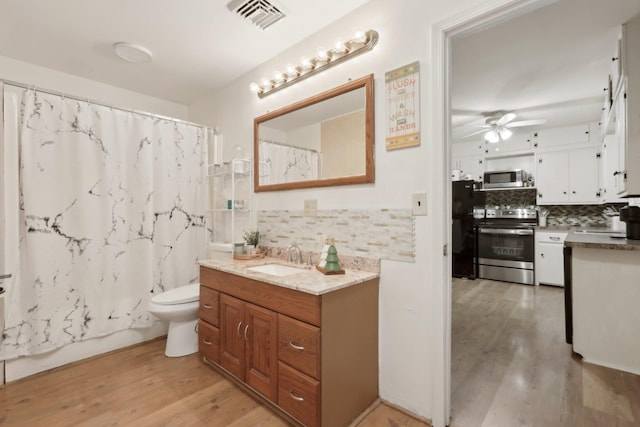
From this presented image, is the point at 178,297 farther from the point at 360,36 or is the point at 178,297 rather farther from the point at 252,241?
the point at 360,36

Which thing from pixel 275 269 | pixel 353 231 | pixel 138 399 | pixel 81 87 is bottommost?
pixel 138 399

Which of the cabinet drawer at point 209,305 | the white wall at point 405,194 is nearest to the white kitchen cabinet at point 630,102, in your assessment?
the white wall at point 405,194

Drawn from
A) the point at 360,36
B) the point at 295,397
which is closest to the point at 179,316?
the point at 295,397

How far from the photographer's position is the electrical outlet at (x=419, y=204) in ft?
5.17

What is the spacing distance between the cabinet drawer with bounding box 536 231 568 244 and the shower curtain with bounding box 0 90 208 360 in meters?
4.67

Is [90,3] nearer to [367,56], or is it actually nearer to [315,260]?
[367,56]

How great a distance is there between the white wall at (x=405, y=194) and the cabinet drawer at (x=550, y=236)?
385cm

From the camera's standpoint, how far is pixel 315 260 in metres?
2.12

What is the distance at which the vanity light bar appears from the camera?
1783 millimetres

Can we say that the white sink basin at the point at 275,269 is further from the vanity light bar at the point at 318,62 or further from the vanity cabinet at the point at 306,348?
the vanity light bar at the point at 318,62

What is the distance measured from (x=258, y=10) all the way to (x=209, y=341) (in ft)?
7.42

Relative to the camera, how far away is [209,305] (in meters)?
2.12

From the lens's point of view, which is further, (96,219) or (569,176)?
(569,176)

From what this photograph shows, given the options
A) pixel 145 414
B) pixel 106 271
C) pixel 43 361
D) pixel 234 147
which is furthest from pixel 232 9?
pixel 43 361
